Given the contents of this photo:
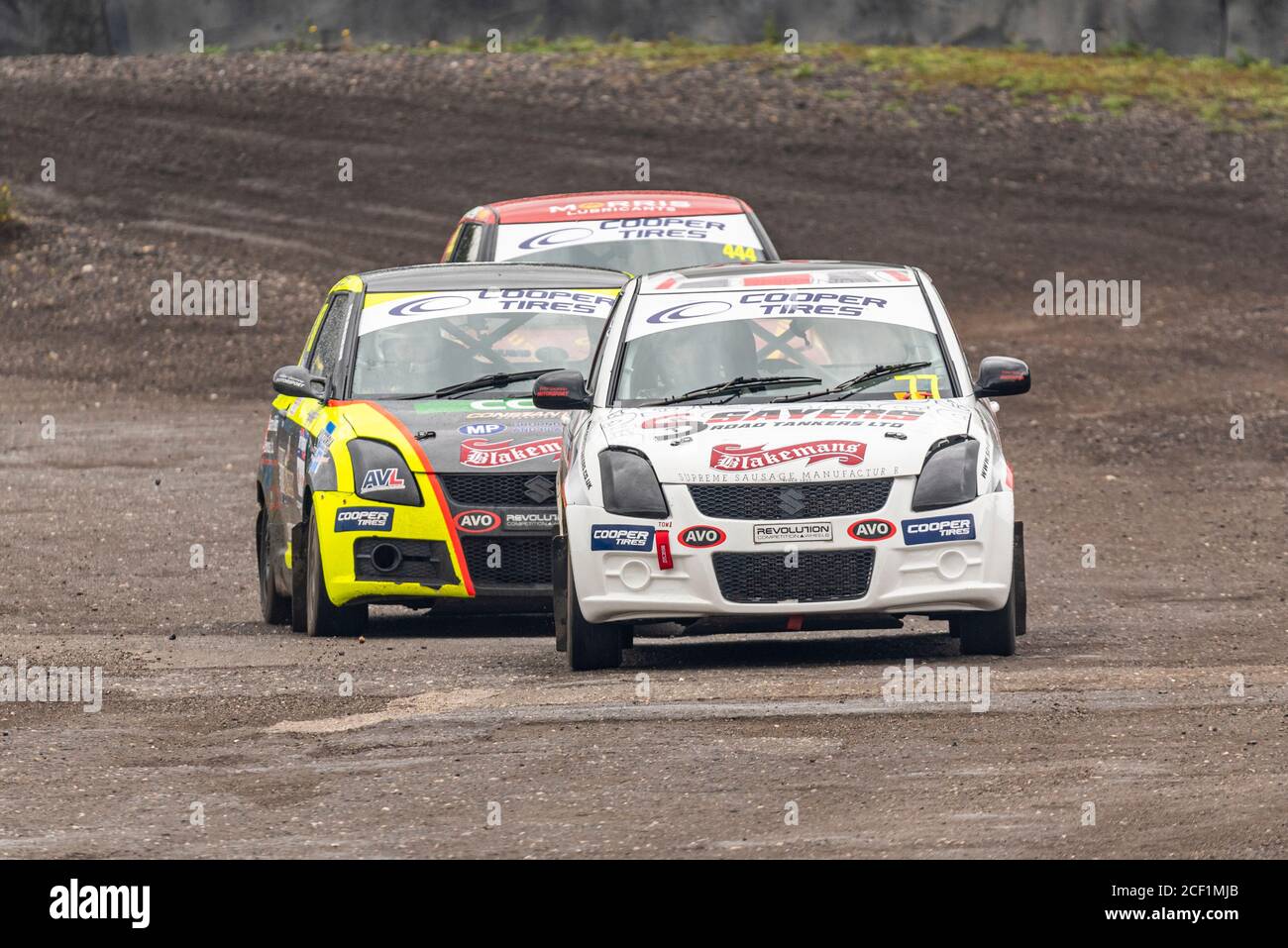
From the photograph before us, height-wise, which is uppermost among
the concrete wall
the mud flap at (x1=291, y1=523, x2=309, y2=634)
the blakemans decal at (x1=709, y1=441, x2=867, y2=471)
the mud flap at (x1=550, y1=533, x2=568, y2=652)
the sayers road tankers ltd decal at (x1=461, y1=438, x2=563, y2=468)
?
the concrete wall

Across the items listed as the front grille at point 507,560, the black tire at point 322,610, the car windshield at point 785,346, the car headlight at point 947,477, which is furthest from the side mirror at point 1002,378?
the black tire at point 322,610

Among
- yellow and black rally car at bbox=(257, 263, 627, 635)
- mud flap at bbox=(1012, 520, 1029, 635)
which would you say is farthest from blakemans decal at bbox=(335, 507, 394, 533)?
mud flap at bbox=(1012, 520, 1029, 635)

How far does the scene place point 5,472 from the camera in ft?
70.6

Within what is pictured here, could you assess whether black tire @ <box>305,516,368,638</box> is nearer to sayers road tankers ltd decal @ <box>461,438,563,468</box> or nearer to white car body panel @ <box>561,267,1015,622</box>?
sayers road tankers ltd decal @ <box>461,438,563,468</box>

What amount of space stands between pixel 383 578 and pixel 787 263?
8.07ft

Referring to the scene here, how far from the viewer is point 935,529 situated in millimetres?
10273

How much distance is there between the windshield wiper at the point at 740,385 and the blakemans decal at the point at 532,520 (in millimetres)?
1164

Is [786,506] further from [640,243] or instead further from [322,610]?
[640,243]

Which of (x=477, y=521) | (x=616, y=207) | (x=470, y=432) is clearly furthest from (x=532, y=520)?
(x=616, y=207)

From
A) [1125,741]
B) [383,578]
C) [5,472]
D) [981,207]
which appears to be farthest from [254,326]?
[1125,741]

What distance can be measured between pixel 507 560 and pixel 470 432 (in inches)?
26.4

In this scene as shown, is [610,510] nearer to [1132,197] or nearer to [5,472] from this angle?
[5,472]

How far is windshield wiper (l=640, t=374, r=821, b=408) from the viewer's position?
36.0 feet

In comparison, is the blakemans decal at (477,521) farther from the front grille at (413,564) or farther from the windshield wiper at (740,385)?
the windshield wiper at (740,385)
